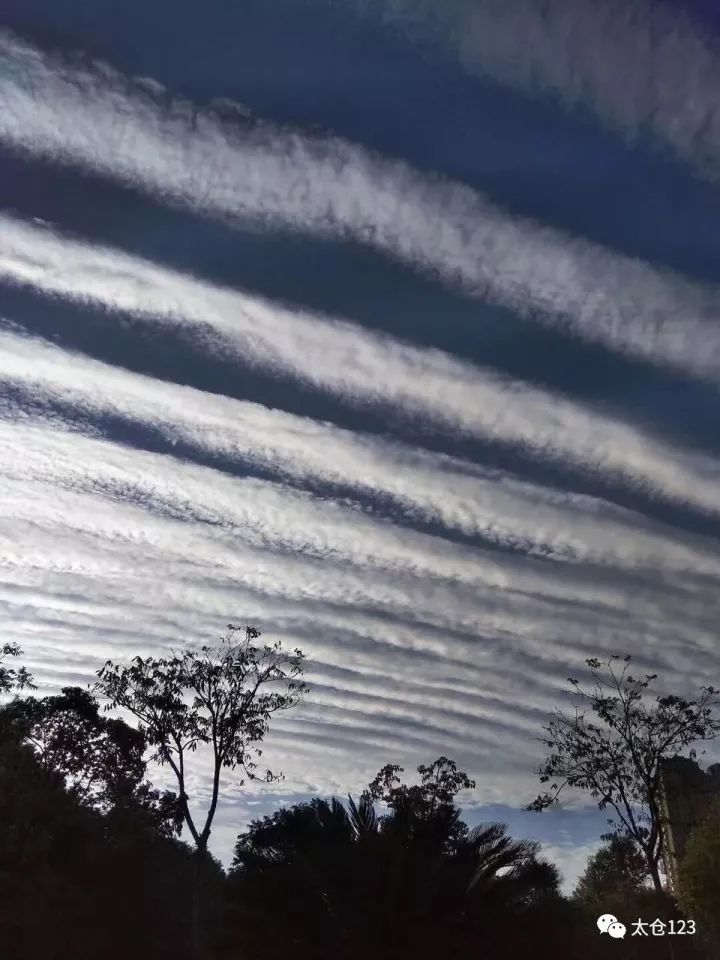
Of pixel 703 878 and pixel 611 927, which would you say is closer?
pixel 611 927

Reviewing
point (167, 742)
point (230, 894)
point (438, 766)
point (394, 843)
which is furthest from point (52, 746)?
point (394, 843)

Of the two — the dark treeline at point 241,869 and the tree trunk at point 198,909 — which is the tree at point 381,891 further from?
the tree trunk at point 198,909

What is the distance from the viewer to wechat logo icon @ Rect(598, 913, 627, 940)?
2153 cm

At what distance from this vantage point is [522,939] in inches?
582

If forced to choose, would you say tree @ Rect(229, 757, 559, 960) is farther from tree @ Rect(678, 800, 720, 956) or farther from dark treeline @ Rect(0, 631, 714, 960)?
tree @ Rect(678, 800, 720, 956)

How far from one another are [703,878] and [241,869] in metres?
15.9

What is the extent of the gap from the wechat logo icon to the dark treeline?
61 cm

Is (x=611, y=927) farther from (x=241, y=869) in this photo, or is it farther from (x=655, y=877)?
(x=241, y=869)

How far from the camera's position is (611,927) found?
73.4ft

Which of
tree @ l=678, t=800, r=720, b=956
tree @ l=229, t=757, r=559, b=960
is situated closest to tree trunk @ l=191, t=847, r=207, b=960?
tree @ l=229, t=757, r=559, b=960

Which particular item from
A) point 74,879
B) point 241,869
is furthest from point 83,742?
point 241,869

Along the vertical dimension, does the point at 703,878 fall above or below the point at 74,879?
above

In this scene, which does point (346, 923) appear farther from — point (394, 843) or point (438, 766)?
point (438, 766)

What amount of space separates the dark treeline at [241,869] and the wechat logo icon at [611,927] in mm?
608
